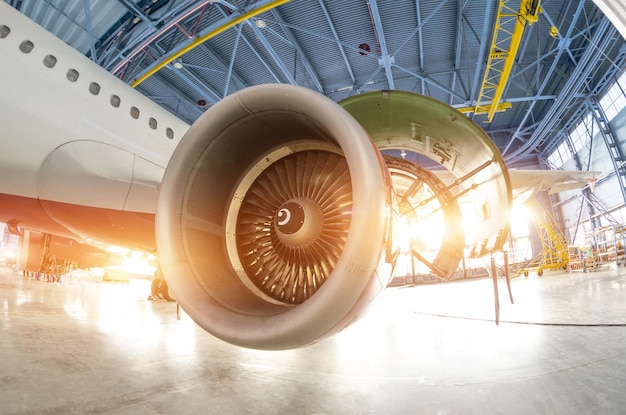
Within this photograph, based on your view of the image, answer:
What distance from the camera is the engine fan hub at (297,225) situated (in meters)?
1.81

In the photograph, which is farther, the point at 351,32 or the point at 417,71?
the point at 417,71

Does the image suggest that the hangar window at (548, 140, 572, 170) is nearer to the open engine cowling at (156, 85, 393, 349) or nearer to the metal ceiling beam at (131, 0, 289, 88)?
the metal ceiling beam at (131, 0, 289, 88)

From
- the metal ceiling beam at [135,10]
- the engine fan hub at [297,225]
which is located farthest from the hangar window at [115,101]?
the metal ceiling beam at [135,10]

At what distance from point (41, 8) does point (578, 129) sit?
2669 centimetres

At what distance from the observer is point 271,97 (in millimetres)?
1632

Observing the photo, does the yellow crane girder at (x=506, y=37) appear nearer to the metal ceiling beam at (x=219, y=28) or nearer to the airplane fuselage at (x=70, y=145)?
the metal ceiling beam at (x=219, y=28)

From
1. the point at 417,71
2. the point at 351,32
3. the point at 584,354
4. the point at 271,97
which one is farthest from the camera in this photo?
→ the point at 417,71

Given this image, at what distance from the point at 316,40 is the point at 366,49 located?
189cm

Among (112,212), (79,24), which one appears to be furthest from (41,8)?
(112,212)

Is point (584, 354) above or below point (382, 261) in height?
below

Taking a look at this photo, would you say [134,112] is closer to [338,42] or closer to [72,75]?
[72,75]

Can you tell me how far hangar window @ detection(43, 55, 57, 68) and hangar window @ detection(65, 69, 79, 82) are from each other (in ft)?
0.47

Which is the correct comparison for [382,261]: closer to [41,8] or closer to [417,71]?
[41,8]

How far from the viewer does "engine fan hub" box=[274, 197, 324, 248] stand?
1813mm
